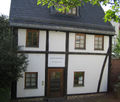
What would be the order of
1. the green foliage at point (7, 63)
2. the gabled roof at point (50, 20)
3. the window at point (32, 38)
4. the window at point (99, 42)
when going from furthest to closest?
the window at point (99, 42) < the window at point (32, 38) < the gabled roof at point (50, 20) < the green foliage at point (7, 63)

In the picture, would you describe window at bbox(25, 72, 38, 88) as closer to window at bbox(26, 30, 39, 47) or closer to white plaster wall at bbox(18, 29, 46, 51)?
white plaster wall at bbox(18, 29, 46, 51)

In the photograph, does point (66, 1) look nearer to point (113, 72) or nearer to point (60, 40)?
point (60, 40)

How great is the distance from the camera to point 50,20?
334 inches

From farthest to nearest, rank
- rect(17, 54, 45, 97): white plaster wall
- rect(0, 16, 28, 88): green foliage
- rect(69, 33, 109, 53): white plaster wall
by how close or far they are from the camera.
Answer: rect(69, 33, 109, 53): white plaster wall
rect(17, 54, 45, 97): white plaster wall
rect(0, 16, 28, 88): green foliage

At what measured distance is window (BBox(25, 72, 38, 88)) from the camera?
8223 millimetres

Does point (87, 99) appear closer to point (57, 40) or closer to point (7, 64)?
point (57, 40)

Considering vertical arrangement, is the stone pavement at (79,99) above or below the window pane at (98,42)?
below

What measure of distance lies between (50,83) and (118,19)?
5675 millimetres

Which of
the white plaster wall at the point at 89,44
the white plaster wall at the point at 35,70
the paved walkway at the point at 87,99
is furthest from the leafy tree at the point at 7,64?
the white plaster wall at the point at 89,44

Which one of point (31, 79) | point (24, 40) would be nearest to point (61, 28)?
point (24, 40)

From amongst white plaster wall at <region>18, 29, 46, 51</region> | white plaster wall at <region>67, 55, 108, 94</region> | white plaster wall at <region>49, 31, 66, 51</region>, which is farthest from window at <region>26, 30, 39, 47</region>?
white plaster wall at <region>67, 55, 108, 94</region>

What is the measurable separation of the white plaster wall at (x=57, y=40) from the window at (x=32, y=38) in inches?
35.7

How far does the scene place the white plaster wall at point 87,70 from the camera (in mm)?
8977

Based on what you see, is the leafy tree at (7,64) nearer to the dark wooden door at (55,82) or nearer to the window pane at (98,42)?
the dark wooden door at (55,82)
